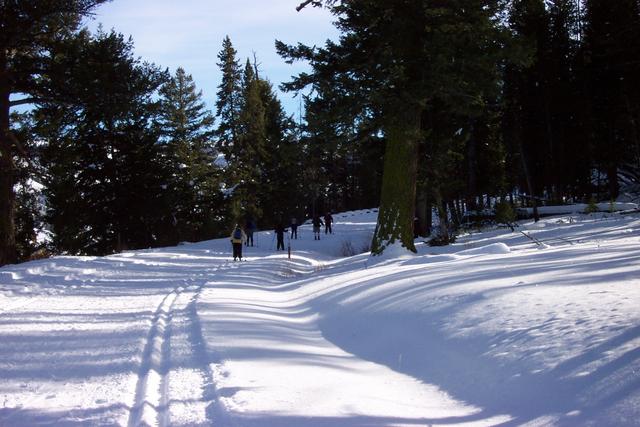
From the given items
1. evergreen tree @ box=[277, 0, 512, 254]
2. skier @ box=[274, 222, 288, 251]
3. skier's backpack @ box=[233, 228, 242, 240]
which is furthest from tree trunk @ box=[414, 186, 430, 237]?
evergreen tree @ box=[277, 0, 512, 254]

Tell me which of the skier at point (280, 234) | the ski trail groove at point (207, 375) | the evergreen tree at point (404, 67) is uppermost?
the evergreen tree at point (404, 67)

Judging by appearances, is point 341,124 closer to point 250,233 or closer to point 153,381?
point 153,381

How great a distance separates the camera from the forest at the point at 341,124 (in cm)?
1351

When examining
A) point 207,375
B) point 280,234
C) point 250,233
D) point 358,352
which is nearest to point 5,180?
point 207,375

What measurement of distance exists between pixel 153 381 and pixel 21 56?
50.3 ft

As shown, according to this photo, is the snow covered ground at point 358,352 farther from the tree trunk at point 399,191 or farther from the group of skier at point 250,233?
the group of skier at point 250,233

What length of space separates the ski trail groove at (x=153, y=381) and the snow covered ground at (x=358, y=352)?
0.02 metres

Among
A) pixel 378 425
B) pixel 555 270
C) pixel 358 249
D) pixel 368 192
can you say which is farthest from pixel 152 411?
pixel 368 192

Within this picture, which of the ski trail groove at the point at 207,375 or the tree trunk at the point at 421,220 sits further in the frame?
the tree trunk at the point at 421,220

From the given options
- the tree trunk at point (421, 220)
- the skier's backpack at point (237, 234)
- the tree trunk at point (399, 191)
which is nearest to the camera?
the tree trunk at point (399, 191)

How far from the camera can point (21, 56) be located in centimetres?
1612

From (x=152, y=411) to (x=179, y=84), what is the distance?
42967mm

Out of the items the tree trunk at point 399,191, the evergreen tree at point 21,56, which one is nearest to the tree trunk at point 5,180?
the evergreen tree at point 21,56

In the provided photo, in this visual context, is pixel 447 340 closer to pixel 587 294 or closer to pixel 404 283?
pixel 587 294
